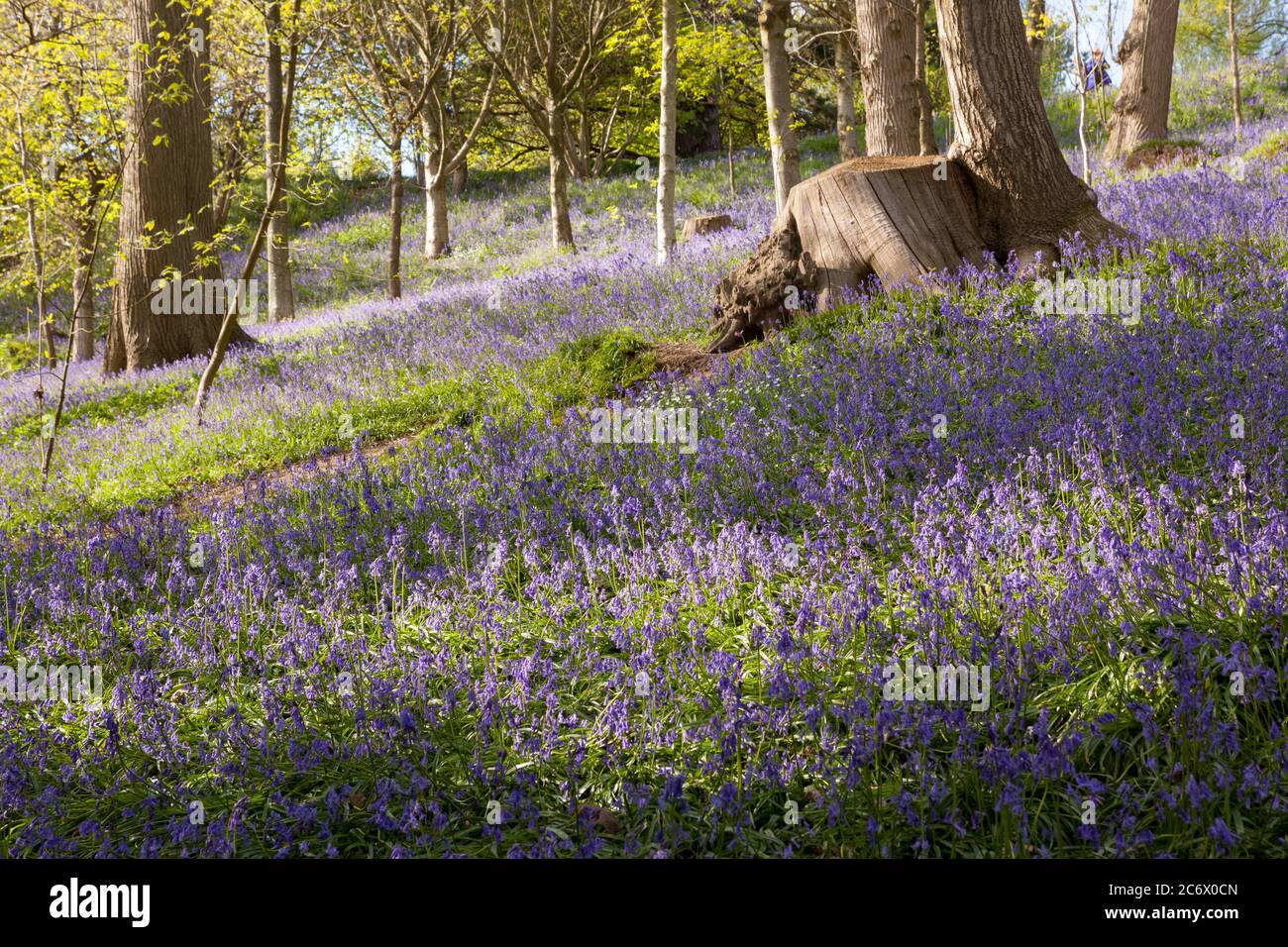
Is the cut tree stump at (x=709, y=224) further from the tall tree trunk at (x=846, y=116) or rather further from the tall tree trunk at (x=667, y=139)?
the tall tree trunk at (x=846, y=116)

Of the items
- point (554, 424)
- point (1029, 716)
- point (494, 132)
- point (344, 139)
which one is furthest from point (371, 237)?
point (1029, 716)

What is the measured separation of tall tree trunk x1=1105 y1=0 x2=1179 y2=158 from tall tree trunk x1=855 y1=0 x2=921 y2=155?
21.4ft

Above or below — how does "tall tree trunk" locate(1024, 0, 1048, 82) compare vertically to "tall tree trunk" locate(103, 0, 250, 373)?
above

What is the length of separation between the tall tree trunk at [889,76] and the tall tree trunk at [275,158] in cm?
633

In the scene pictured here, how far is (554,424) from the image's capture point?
23.0 ft

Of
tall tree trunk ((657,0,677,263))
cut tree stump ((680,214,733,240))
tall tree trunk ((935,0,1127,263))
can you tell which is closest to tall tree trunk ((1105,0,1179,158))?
cut tree stump ((680,214,733,240))

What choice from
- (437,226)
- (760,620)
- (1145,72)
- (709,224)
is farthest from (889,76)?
(437,226)

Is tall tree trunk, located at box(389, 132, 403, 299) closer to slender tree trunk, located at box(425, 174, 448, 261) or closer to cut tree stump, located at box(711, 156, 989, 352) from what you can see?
slender tree trunk, located at box(425, 174, 448, 261)

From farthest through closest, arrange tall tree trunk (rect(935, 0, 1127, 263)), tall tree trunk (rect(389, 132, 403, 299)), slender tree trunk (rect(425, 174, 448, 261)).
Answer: slender tree trunk (rect(425, 174, 448, 261)), tall tree trunk (rect(389, 132, 403, 299)), tall tree trunk (rect(935, 0, 1127, 263))

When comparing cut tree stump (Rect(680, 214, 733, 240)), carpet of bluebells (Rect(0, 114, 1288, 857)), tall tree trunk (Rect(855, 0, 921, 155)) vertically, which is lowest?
carpet of bluebells (Rect(0, 114, 1288, 857))

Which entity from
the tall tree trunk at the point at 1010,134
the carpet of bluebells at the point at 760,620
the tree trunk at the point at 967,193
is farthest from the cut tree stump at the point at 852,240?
the carpet of bluebells at the point at 760,620

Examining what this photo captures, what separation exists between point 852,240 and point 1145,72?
10881mm

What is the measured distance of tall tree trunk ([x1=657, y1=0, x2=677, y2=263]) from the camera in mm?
12312

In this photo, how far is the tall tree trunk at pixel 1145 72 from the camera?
49.8ft
